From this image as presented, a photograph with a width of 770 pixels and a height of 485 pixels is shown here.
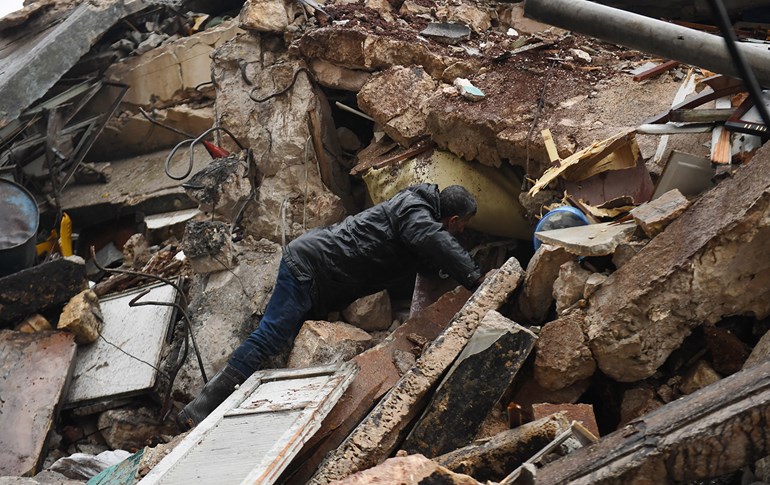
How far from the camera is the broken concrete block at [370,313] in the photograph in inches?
220

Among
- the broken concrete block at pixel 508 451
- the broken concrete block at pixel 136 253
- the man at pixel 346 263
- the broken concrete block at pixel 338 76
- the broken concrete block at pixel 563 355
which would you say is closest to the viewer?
the broken concrete block at pixel 508 451

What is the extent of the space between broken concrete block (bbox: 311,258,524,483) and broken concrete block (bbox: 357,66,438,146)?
2.30 metres

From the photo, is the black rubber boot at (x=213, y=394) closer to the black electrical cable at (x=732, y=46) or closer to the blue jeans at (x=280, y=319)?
the blue jeans at (x=280, y=319)

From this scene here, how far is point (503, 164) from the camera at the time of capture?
5.78 metres

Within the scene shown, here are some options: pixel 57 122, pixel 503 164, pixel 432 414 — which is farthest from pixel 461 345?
pixel 57 122

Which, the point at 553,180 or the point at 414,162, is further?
the point at 414,162

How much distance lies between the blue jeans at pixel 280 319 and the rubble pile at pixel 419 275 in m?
0.15

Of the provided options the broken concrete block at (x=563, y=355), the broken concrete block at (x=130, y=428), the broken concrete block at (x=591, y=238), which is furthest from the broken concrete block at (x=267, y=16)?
the broken concrete block at (x=563, y=355)

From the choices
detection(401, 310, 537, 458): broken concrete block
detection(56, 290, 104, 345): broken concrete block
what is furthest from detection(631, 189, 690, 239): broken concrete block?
detection(56, 290, 104, 345): broken concrete block

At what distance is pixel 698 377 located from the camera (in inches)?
141

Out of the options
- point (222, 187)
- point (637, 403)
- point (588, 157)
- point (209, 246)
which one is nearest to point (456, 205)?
point (588, 157)

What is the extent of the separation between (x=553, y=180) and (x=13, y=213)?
16.0 ft

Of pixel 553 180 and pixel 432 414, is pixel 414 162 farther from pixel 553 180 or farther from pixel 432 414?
pixel 432 414

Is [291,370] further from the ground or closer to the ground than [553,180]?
closer to the ground
